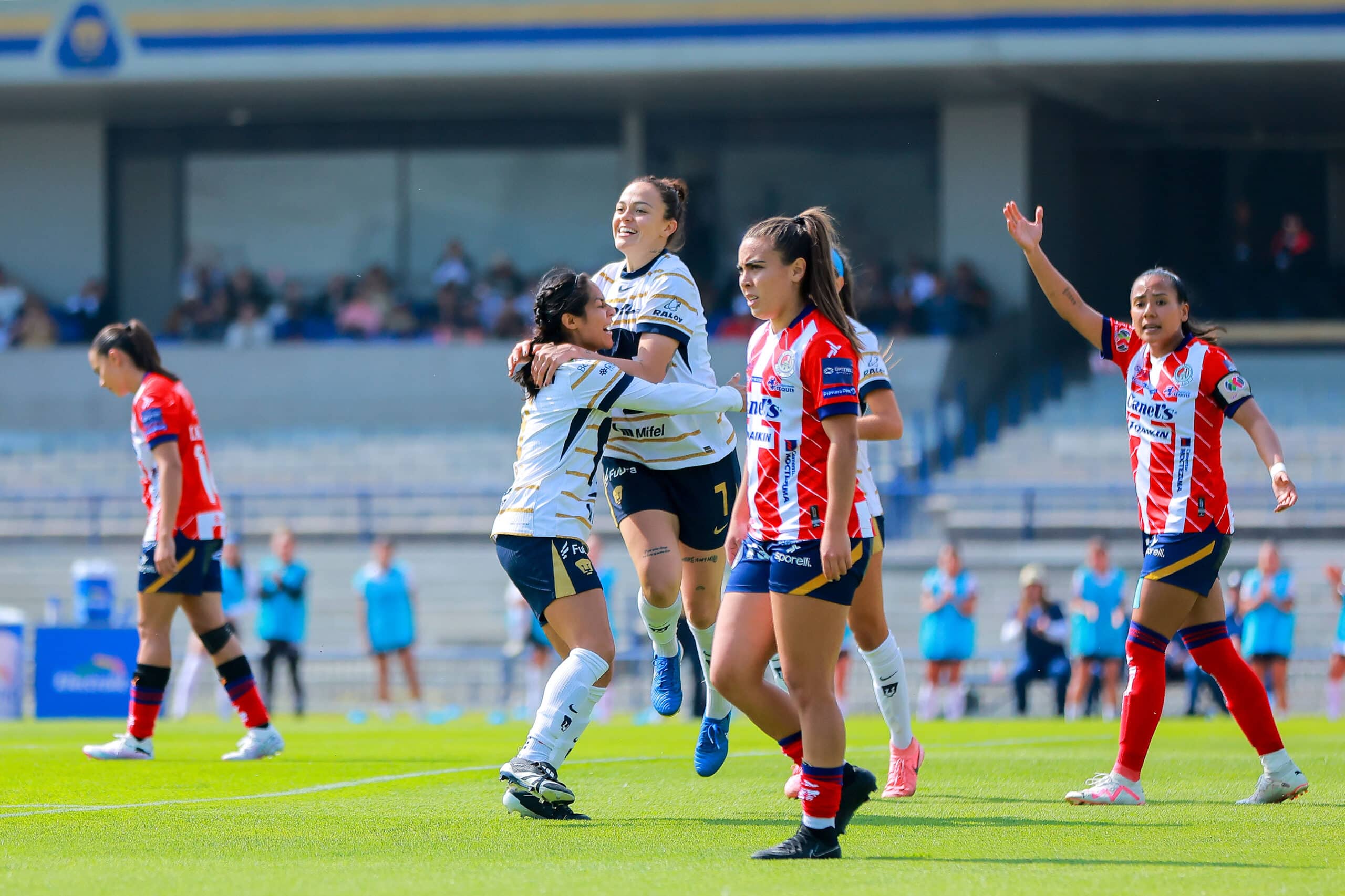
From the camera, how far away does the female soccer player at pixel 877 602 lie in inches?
239

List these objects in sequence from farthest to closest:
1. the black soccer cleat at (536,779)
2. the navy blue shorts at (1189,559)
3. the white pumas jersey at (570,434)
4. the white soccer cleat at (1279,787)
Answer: the white soccer cleat at (1279,787), the navy blue shorts at (1189,559), the white pumas jersey at (570,434), the black soccer cleat at (536,779)

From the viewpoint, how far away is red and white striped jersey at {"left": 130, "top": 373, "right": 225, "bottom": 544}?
29.0 feet

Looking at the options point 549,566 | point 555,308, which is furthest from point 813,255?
point 549,566

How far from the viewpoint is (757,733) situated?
12164mm

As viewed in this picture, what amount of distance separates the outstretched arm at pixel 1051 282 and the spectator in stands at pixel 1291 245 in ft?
79.1

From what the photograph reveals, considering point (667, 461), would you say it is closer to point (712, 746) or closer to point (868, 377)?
point (712, 746)

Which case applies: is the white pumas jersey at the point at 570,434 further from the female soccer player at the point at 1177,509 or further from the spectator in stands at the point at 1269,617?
the spectator in stands at the point at 1269,617

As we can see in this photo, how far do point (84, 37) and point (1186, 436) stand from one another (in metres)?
24.4

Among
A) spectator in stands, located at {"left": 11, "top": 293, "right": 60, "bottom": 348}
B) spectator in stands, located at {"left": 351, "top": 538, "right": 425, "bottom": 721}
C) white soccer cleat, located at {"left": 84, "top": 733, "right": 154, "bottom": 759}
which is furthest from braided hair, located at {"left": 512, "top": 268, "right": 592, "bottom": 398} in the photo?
spectator in stands, located at {"left": 11, "top": 293, "right": 60, "bottom": 348}

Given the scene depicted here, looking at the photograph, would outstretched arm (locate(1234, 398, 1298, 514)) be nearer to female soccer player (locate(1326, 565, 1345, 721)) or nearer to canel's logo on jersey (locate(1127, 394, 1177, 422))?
canel's logo on jersey (locate(1127, 394, 1177, 422))

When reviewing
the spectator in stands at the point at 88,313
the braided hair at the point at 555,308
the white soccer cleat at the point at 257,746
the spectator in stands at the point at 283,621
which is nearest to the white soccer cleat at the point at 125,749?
the white soccer cleat at the point at 257,746

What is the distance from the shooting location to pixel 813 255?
5.73 meters

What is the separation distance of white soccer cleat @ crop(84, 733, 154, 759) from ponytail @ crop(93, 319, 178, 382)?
6.32 ft

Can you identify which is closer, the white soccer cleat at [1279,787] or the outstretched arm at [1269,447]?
the outstretched arm at [1269,447]
